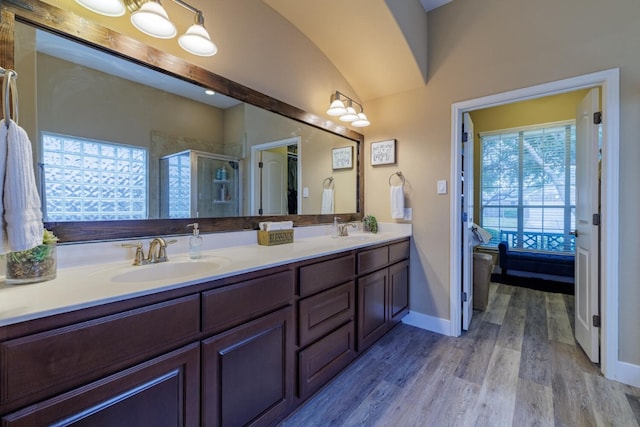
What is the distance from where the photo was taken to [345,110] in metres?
2.41

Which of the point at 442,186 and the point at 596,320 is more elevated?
the point at 442,186

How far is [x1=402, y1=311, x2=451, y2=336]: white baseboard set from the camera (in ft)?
7.99

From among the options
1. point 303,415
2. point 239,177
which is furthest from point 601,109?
point 303,415

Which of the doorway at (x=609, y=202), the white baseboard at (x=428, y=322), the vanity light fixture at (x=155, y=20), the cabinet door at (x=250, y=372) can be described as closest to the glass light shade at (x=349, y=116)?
the vanity light fixture at (x=155, y=20)

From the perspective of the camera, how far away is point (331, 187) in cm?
263

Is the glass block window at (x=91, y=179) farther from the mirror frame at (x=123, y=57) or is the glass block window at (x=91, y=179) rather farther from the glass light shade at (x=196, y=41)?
the glass light shade at (x=196, y=41)

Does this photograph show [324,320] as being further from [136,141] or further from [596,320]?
[596,320]

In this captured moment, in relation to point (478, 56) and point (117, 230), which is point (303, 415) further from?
point (478, 56)

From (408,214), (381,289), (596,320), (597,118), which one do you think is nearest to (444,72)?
(597,118)

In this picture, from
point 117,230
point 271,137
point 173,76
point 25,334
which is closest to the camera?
point 25,334

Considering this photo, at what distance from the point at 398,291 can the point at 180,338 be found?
1.89 metres

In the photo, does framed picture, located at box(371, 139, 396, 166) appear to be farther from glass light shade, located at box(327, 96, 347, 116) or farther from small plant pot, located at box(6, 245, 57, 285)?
small plant pot, located at box(6, 245, 57, 285)

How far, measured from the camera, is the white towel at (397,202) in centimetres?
257

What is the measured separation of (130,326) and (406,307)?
2276 millimetres
